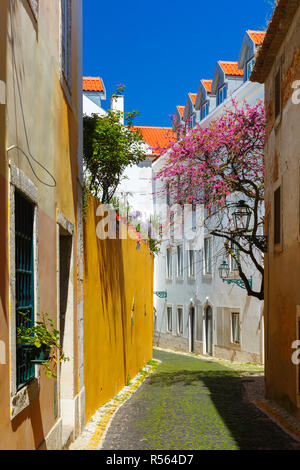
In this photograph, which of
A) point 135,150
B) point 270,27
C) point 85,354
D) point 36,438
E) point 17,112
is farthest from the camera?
point 135,150

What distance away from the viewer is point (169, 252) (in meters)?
37.1

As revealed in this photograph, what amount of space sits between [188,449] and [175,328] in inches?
1088

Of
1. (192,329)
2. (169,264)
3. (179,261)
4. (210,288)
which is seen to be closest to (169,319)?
(169,264)

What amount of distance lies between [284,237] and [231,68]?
64.2ft

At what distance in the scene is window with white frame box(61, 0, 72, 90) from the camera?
816 cm

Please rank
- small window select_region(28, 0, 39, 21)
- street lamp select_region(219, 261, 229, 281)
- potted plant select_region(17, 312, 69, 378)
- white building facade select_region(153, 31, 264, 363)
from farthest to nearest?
1. white building facade select_region(153, 31, 264, 363)
2. street lamp select_region(219, 261, 229, 281)
3. small window select_region(28, 0, 39, 21)
4. potted plant select_region(17, 312, 69, 378)

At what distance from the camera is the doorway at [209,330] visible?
29584 millimetres

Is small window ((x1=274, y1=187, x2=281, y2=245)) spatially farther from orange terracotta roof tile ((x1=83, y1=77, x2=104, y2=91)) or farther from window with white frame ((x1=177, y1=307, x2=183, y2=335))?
orange terracotta roof tile ((x1=83, y1=77, x2=104, y2=91))

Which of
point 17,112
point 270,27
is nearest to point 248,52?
point 270,27

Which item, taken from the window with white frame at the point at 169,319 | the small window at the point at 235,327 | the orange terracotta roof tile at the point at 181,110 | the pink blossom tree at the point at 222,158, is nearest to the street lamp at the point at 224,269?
the small window at the point at 235,327

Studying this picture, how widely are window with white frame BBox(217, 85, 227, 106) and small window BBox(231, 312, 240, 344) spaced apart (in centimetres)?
959

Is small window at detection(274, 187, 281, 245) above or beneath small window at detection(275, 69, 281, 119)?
beneath

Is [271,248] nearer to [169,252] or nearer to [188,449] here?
[188,449]

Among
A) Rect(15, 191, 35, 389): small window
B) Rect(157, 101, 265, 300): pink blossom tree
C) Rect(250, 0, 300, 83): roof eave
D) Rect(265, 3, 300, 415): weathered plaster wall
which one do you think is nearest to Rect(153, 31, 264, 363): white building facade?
Rect(157, 101, 265, 300): pink blossom tree
